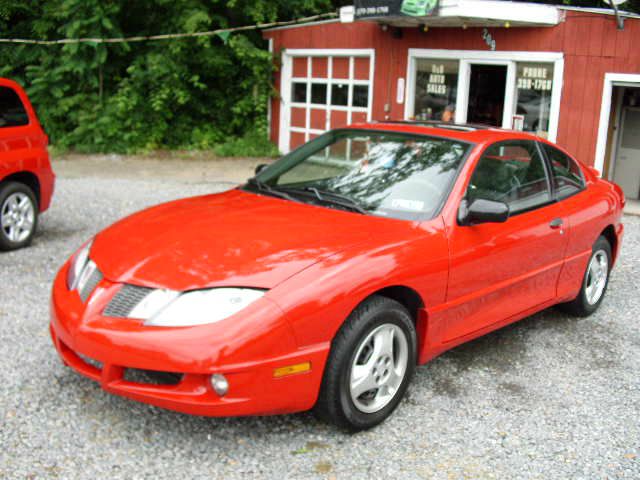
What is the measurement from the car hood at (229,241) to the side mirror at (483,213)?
14.9 inches

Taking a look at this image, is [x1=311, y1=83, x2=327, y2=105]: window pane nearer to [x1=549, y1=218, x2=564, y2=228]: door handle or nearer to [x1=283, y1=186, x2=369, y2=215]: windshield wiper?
[x1=549, y1=218, x2=564, y2=228]: door handle

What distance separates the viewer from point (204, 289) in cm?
362

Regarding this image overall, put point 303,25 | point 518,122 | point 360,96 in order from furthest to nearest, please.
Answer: point 303,25, point 360,96, point 518,122

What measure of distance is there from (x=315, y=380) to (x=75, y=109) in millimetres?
15394

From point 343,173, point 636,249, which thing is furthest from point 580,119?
point 343,173

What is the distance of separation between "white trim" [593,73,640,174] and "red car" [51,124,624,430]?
276 inches

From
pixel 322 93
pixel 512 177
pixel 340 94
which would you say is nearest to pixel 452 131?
pixel 512 177

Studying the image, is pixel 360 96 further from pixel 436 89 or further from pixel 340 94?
pixel 436 89

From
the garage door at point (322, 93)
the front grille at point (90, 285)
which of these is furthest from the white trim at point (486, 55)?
the front grille at point (90, 285)

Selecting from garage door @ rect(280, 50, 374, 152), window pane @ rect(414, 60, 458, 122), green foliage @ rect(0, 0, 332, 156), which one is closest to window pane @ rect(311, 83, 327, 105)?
garage door @ rect(280, 50, 374, 152)

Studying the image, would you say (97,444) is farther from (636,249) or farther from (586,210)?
(636,249)

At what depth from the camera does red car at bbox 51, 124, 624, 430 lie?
3537 millimetres

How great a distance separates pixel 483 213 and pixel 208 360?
1.91 meters

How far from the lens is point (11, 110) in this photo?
789 cm
